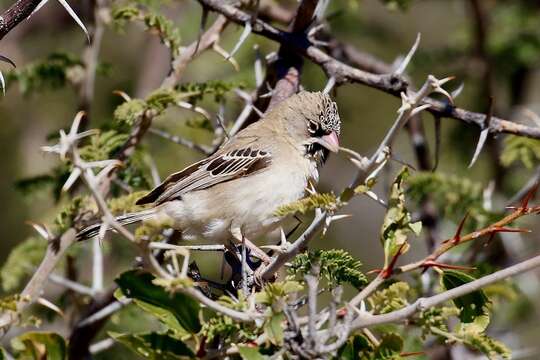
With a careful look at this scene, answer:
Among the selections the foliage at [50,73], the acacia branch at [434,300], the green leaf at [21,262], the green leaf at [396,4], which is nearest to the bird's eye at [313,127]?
the green leaf at [396,4]

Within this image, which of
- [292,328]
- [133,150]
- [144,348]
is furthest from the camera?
[133,150]

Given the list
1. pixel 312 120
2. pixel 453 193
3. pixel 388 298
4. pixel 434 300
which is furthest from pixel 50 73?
pixel 434 300

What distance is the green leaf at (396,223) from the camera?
276cm

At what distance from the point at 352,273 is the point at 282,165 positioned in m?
2.03

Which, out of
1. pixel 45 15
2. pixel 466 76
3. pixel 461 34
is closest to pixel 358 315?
pixel 466 76

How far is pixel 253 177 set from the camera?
491cm

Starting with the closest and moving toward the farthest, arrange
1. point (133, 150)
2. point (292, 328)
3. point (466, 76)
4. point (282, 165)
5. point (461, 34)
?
point (292, 328)
point (133, 150)
point (282, 165)
point (466, 76)
point (461, 34)

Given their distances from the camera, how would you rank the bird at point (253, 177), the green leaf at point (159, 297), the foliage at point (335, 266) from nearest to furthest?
the green leaf at point (159, 297) → the foliage at point (335, 266) → the bird at point (253, 177)

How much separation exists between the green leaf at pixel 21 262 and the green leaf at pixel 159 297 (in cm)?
193

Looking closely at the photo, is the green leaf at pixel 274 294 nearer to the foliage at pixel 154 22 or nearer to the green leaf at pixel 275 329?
the green leaf at pixel 275 329

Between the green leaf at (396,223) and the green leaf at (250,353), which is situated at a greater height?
the green leaf at (396,223)

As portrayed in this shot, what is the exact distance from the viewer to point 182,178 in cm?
493

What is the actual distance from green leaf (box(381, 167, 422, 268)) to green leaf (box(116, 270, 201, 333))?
65 cm

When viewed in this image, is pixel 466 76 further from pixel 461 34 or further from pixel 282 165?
pixel 282 165
